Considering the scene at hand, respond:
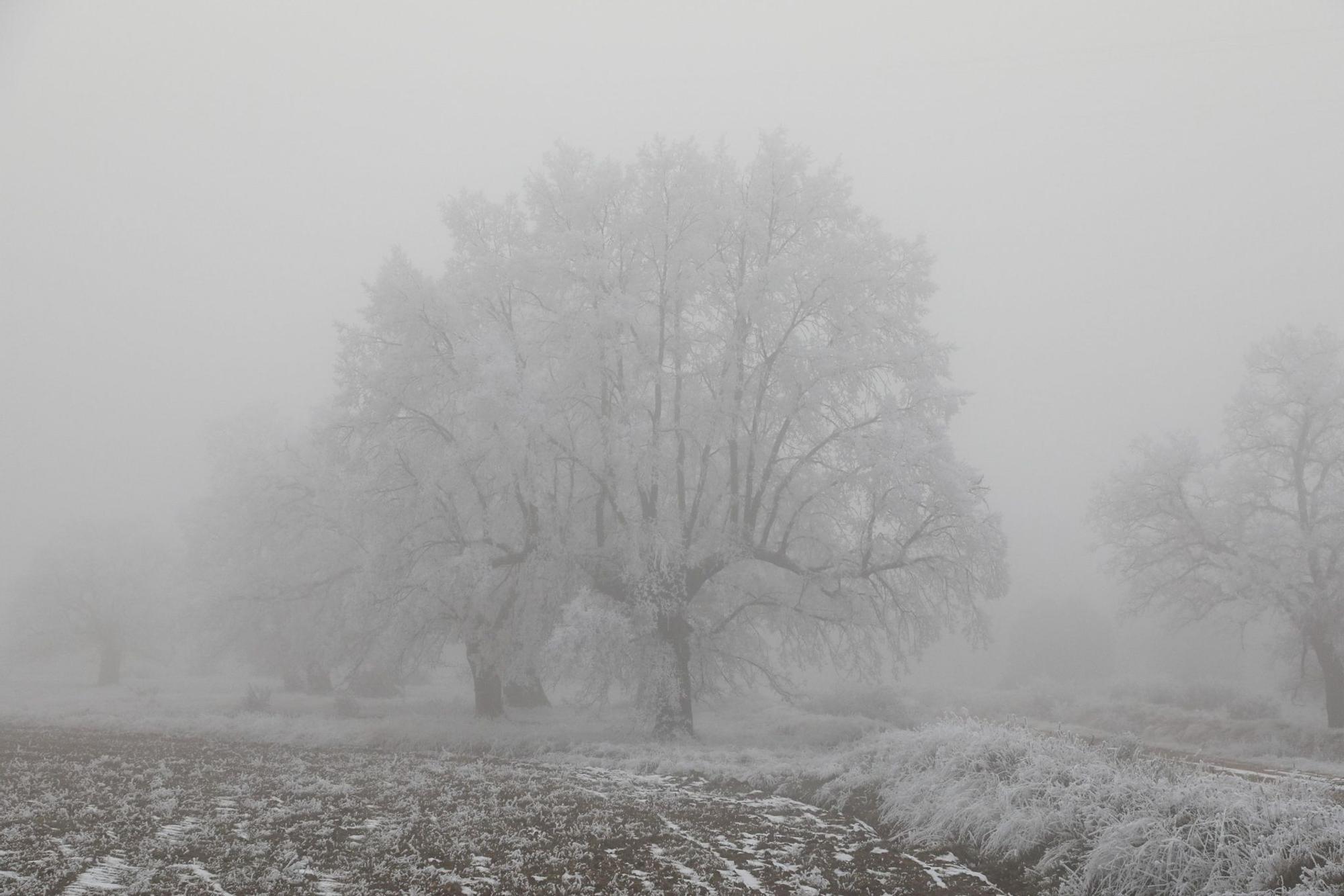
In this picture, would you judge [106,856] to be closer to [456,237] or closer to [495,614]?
[495,614]

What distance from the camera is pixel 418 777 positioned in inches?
453

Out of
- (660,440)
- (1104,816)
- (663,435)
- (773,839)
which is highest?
(663,435)

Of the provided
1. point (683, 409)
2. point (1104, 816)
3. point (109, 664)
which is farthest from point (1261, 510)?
point (109, 664)

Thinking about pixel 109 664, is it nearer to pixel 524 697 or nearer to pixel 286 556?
pixel 286 556

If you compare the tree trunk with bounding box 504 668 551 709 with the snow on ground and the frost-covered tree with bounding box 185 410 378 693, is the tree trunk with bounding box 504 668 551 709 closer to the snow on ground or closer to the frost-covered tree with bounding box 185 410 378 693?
the frost-covered tree with bounding box 185 410 378 693

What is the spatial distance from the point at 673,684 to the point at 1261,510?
20.2 m

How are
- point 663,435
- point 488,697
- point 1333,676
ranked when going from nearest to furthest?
point 663,435 < point 488,697 < point 1333,676

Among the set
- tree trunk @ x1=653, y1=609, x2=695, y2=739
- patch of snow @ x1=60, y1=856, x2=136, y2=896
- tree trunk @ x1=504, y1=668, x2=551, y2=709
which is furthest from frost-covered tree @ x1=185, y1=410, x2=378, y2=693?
patch of snow @ x1=60, y1=856, x2=136, y2=896

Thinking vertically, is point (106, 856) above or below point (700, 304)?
below

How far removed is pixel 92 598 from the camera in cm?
4191

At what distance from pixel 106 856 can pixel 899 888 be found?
687 cm

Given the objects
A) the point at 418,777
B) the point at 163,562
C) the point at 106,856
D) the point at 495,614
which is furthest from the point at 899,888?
the point at 163,562

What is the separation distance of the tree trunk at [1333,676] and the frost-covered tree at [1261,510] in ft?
0.12

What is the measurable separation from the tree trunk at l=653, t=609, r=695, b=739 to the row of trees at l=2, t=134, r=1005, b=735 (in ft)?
0.20
